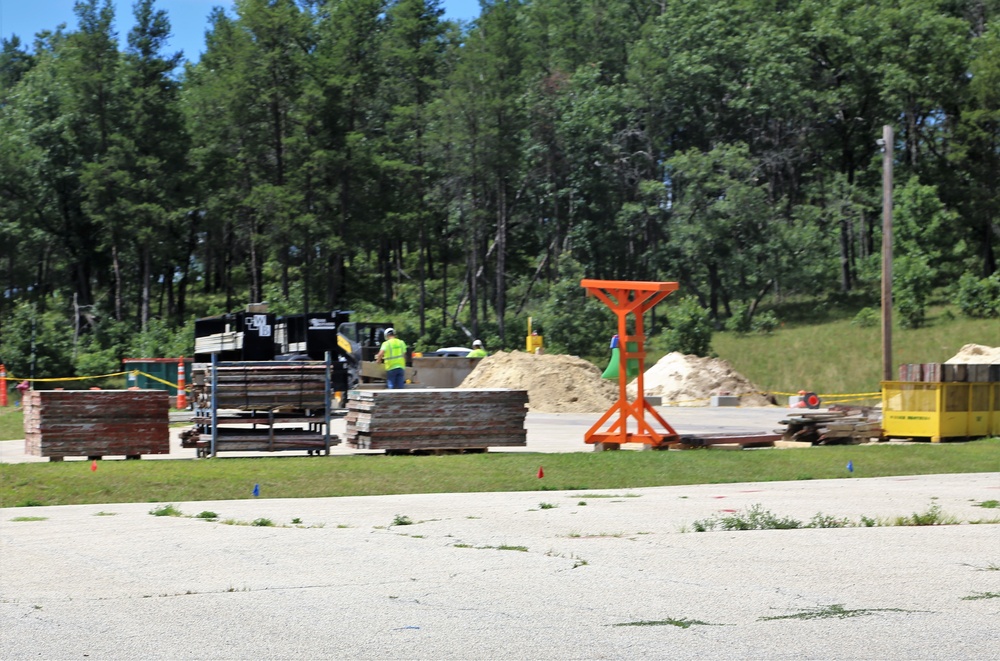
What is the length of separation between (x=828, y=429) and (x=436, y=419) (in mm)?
7892

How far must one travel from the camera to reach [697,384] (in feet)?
137

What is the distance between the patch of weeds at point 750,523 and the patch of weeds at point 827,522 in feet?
0.47

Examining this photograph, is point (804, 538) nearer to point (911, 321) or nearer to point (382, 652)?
point (382, 652)

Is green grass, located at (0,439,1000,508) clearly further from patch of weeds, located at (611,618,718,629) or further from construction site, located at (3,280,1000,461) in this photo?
patch of weeds, located at (611,618,718,629)

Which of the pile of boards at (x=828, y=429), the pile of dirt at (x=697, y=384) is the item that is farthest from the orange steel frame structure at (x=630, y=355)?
the pile of dirt at (x=697, y=384)

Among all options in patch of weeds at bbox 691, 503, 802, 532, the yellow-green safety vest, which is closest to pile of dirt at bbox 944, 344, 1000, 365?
the yellow-green safety vest

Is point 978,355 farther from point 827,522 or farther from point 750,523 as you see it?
point 750,523

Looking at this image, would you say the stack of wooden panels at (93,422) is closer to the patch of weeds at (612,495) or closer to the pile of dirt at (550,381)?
the patch of weeds at (612,495)

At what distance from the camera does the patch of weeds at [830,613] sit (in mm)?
7707

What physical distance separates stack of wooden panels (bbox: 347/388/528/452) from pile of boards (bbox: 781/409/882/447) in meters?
6.05

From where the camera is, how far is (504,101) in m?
63.7

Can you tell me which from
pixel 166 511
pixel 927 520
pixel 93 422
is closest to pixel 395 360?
pixel 93 422

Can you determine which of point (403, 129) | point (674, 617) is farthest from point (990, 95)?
point (674, 617)

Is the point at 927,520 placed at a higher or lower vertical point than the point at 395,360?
lower
